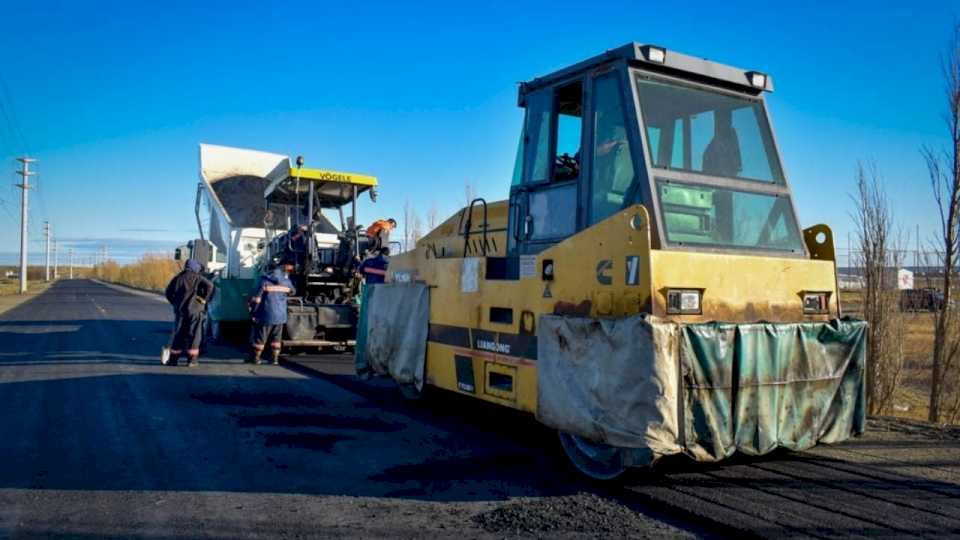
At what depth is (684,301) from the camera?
4395mm

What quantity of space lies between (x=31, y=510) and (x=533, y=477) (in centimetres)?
301

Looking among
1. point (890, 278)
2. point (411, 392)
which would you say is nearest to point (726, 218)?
point (890, 278)

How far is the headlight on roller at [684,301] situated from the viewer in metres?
4.33

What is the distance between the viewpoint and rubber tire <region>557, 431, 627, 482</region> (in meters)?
4.46

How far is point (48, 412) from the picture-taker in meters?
6.82

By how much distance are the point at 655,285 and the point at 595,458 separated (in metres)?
1.19

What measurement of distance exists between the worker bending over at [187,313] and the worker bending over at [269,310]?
2.55ft

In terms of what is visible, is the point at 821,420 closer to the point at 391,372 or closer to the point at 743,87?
the point at 743,87

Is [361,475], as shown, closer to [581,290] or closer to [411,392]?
[581,290]

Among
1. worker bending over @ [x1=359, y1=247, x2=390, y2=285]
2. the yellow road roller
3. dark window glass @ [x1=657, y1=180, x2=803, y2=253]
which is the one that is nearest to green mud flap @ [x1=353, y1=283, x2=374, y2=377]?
worker bending over @ [x1=359, y1=247, x2=390, y2=285]

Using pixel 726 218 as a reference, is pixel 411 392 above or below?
below

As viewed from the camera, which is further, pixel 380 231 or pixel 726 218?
pixel 380 231

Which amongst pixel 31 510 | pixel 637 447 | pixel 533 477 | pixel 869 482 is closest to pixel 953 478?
pixel 869 482

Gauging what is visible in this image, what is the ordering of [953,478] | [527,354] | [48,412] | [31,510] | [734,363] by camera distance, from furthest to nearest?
[48,412]
[527,354]
[953,478]
[734,363]
[31,510]
